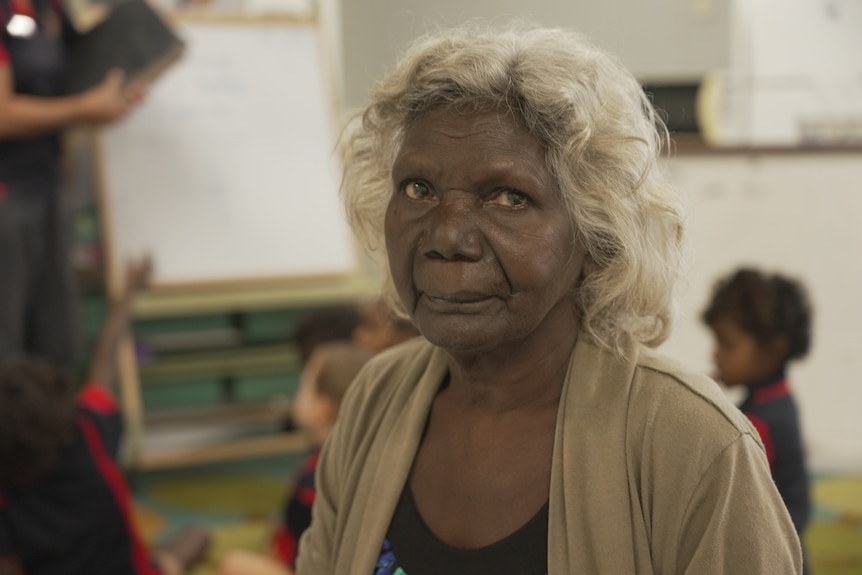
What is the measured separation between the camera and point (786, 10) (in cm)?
511

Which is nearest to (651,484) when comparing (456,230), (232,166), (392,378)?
(456,230)

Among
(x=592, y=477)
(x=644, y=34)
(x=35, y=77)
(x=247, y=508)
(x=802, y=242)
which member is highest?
(x=592, y=477)

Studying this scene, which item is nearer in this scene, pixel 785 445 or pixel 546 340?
pixel 546 340

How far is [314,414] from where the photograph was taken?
229cm

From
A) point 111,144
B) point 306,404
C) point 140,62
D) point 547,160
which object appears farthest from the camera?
point 111,144

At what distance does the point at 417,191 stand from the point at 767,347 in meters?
1.55

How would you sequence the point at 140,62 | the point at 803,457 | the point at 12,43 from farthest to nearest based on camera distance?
1. the point at 140,62
2. the point at 12,43
3. the point at 803,457

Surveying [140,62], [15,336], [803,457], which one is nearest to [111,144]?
[140,62]

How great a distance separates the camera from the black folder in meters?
3.18

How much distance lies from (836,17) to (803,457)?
3673 mm

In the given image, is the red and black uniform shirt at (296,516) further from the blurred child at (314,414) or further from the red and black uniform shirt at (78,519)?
the red and black uniform shirt at (78,519)

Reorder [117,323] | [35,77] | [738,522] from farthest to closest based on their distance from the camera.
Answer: [35,77] < [117,323] < [738,522]

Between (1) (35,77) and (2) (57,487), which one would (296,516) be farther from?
(1) (35,77)

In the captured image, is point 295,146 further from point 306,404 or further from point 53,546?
point 53,546
